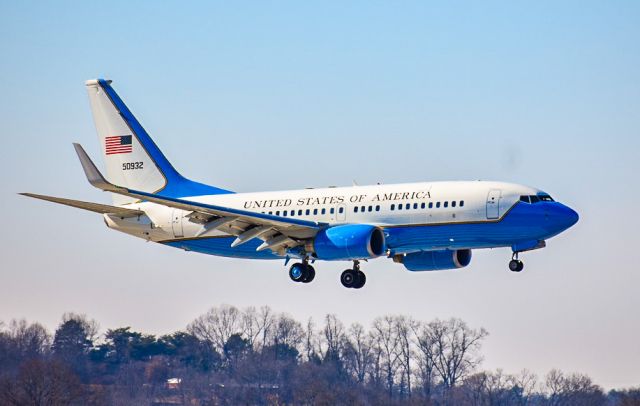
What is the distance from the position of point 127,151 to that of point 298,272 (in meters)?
15.8

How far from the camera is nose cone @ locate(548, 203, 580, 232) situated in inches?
3211

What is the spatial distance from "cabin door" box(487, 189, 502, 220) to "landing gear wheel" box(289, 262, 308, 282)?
11198 mm

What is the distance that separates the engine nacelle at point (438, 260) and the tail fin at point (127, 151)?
1491 centimetres

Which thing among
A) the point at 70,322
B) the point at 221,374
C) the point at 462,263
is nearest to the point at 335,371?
the point at 221,374

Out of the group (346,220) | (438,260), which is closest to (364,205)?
(346,220)

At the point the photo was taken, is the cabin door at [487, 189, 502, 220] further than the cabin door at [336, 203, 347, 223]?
No

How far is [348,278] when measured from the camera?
288ft

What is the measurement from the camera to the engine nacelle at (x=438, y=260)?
88062mm

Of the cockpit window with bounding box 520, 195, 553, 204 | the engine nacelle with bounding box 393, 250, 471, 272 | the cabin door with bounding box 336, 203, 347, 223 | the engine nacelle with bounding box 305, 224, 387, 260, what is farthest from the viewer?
the engine nacelle with bounding box 393, 250, 471, 272

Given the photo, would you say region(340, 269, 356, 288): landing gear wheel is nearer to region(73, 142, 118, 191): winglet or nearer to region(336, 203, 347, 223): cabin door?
region(336, 203, 347, 223): cabin door

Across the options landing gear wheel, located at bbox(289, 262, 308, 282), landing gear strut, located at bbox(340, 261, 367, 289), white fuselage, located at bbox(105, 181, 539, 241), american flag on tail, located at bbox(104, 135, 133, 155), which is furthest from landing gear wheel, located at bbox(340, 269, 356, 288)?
american flag on tail, located at bbox(104, 135, 133, 155)

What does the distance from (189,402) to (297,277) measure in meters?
24.4

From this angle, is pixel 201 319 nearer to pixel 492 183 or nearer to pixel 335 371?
pixel 335 371

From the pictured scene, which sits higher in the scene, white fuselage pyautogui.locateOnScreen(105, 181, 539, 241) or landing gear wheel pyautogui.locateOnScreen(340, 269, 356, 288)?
white fuselage pyautogui.locateOnScreen(105, 181, 539, 241)
